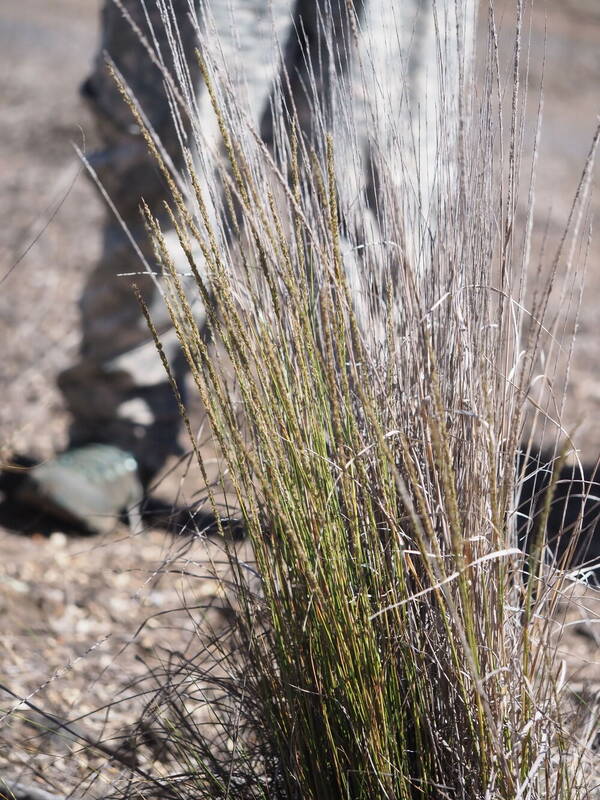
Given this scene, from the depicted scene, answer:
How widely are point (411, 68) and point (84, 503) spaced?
6.34ft

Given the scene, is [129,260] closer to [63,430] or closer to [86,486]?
[86,486]

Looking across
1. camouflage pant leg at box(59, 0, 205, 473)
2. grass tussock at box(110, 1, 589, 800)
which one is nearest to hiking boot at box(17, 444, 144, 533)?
camouflage pant leg at box(59, 0, 205, 473)

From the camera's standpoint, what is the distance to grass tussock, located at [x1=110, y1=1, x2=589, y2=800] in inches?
46.2

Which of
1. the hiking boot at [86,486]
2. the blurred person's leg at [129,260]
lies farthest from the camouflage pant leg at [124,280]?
the hiking boot at [86,486]

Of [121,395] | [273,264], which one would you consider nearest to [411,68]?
[273,264]

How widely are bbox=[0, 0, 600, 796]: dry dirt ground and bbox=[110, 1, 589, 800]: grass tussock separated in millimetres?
156

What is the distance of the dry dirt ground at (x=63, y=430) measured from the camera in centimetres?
192

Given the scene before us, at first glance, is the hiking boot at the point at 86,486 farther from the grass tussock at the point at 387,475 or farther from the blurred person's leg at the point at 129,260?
the grass tussock at the point at 387,475

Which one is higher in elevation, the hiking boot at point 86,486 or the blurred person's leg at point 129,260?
the blurred person's leg at point 129,260

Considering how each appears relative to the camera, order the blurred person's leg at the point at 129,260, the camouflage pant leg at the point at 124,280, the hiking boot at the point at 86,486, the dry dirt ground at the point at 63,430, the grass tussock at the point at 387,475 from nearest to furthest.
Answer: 1. the grass tussock at the point at 387,475
2. the dry dirt ground at the point at 63,430
3. the blurred person's leg at the point at 129,260
4. the camouflage pant leg at the point at 124,280
5. the hiking boot at the point at 86,486

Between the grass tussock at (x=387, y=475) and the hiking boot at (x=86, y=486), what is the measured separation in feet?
6.03

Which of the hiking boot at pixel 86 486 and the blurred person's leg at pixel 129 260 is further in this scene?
the hiking boot at pixel 86 486

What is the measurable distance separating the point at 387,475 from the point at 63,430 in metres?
2.93

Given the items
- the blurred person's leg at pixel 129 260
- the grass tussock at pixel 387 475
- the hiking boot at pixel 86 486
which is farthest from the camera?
the hiking boot at pixel 86 486
